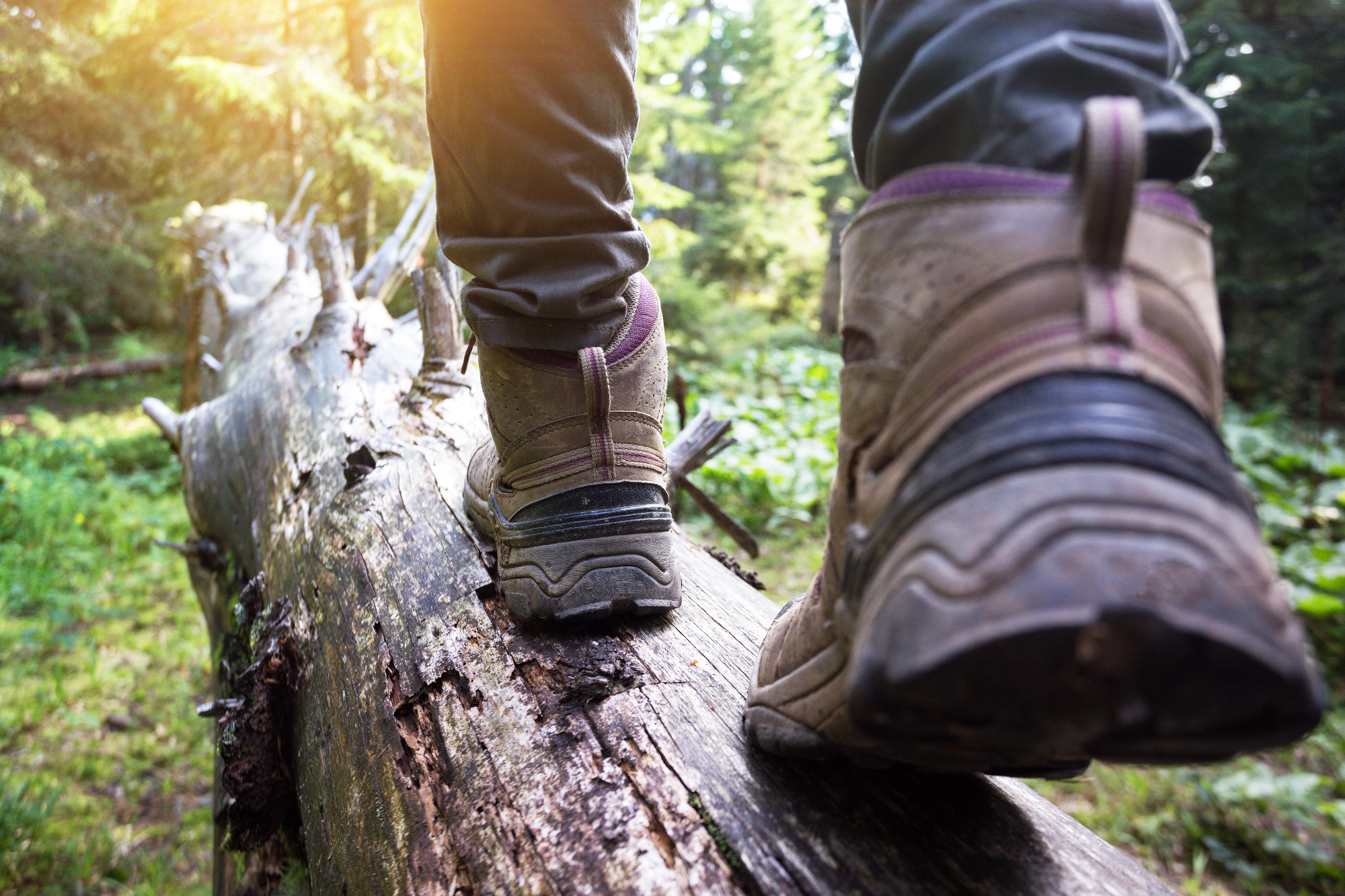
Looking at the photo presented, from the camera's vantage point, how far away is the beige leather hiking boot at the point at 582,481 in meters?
1.25

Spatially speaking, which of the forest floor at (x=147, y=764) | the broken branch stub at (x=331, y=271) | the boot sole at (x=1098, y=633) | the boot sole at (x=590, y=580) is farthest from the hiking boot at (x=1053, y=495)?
the broken branch stub at (x=331, y=271)

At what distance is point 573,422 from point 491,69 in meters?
0.58

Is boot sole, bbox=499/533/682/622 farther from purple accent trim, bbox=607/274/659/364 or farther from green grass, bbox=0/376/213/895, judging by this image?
green grass, bbox=0/376/213/895

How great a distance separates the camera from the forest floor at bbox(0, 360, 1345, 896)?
8.18 feet

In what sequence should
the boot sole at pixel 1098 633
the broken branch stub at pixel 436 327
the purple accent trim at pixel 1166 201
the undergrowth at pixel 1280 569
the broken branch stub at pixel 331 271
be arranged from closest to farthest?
the boot sole at pixel 1098 633
the purple accent trim at pixel 1166 201
the broken branch stub at pixel 436 327
the undergrowth at pixel 1280 569
the broken branch stub at pixel 331 271

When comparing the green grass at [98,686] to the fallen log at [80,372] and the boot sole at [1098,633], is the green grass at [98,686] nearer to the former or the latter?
the boot sole at [1098,633]

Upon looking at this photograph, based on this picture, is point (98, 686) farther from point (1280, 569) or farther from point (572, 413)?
point (1280, 569)

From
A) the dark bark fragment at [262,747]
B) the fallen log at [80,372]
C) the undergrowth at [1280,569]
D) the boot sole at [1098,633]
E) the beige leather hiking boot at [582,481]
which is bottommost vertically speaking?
the fallen log at [80,372]

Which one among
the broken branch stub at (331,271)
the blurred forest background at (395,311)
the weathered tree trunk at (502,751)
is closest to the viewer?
the weathered tree trunk at (502,751)

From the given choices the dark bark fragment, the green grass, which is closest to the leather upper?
the dark bark fragment

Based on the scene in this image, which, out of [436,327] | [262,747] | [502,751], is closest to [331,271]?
[436,327]

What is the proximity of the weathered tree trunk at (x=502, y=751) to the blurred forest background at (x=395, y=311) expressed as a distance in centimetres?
109

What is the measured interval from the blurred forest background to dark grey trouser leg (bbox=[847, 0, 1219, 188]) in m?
0.46

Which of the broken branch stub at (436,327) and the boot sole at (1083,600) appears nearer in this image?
the boot sole at (1083,600)
